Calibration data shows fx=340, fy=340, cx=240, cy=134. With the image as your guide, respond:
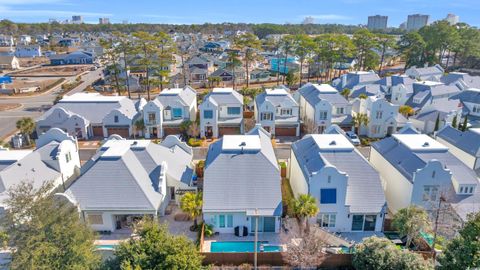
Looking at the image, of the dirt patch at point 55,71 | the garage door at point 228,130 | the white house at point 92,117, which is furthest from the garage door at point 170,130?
the dirt patch at point 55,71

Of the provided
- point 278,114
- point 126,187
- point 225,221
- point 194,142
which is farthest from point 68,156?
point 278,114

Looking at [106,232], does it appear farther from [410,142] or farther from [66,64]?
[66,64]

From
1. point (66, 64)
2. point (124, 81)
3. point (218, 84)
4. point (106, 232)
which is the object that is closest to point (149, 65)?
point (124, 81)

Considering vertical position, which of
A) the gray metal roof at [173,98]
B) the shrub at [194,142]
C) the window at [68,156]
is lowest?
the shrub at [194,142]

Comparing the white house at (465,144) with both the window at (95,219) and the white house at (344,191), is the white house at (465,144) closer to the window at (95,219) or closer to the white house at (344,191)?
the white house at (344,191)

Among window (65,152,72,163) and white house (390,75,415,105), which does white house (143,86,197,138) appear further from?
white house (390,75,415,105)

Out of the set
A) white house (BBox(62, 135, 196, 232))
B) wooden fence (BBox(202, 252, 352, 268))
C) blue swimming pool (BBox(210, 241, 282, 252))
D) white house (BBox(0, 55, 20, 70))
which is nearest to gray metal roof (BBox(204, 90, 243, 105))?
white house (BBox(62, 135, 196, 232))

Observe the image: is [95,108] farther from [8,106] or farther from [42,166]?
[8,106]
